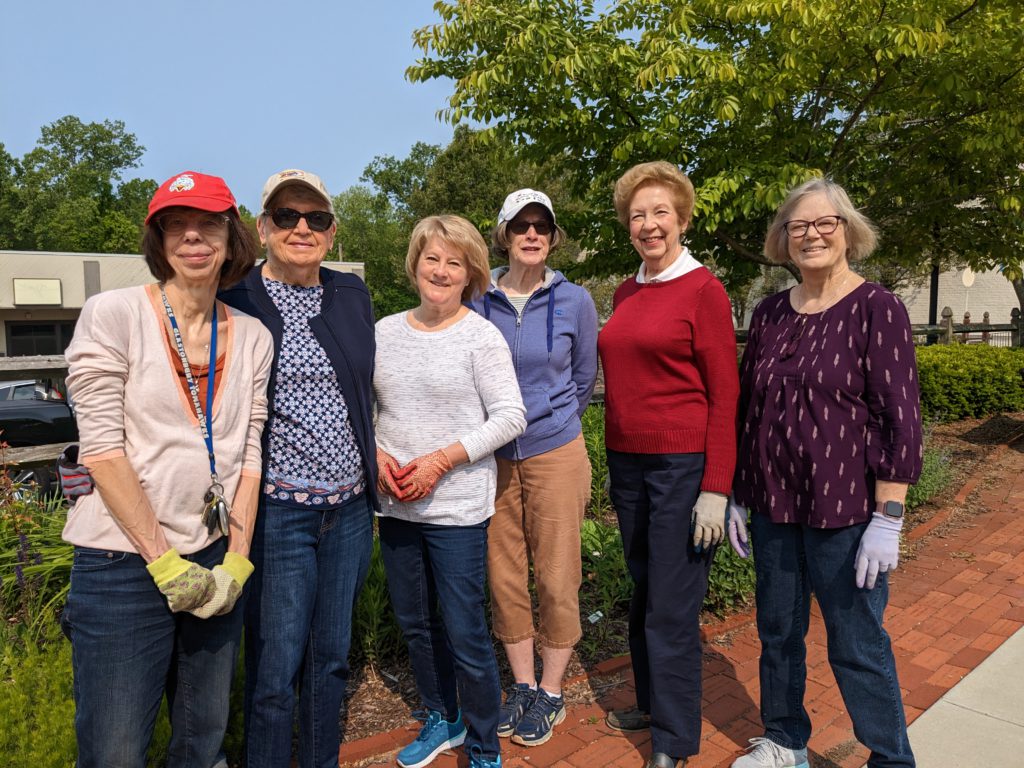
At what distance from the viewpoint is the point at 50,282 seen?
1077 inches

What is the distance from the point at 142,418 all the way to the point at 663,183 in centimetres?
187

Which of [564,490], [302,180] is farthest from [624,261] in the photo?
[302,180]

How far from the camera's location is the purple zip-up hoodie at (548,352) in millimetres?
2791

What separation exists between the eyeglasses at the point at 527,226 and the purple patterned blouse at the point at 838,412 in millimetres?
984

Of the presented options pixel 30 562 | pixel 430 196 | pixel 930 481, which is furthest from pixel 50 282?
pixel 930 481

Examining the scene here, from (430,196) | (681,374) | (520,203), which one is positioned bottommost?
(681,374)

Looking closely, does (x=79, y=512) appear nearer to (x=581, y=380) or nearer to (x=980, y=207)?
(x=581, y=380)

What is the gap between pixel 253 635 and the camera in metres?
2.20

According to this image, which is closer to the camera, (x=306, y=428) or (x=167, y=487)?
(x=167, y=487)

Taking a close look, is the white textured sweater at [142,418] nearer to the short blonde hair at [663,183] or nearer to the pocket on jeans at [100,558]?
the pocket on jeans at [100,558]

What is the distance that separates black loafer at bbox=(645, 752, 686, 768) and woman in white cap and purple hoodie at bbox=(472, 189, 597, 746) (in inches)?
17.9

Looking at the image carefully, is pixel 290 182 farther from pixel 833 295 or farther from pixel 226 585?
pixel 833 295

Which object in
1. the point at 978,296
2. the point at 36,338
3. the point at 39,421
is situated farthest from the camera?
the point at 978,296

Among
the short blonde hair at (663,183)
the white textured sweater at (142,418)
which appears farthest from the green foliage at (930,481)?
the white textured sweater at (142,418)
